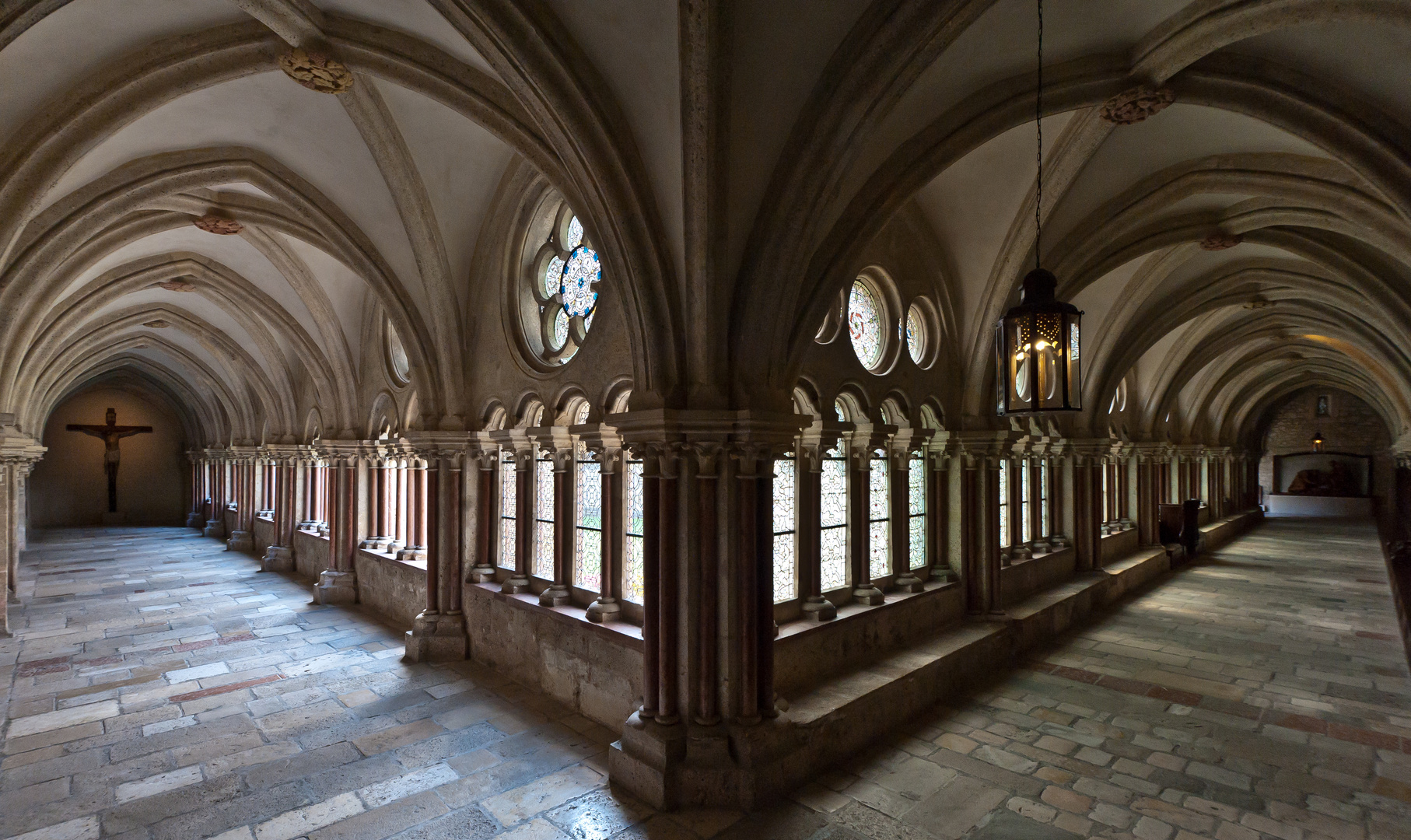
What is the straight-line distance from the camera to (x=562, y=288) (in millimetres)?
6516

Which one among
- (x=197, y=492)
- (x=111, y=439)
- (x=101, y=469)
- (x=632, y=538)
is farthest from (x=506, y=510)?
(x=101, y=469)

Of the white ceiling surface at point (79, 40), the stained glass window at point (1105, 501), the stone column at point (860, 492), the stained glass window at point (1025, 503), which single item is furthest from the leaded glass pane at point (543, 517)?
the stained glass window at point (1105, 501)

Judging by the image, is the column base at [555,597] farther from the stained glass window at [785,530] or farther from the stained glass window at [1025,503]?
the stained glass window at [1025,503]

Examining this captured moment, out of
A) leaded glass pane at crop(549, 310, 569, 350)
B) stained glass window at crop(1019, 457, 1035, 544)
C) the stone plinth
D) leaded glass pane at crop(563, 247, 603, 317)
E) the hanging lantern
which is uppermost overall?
leaded glass pane at crop(563, 247, 603, 317)

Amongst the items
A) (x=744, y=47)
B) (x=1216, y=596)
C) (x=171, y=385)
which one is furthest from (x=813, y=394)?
(x=171, y=385)

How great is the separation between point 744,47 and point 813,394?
2.81 meters

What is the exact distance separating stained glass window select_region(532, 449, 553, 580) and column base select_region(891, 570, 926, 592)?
3.29m

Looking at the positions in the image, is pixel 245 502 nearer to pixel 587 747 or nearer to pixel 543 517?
pixel 543 517

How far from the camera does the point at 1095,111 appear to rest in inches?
200

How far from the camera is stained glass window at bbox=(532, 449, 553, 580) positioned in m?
6.42

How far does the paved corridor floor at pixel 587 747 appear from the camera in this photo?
373 cm

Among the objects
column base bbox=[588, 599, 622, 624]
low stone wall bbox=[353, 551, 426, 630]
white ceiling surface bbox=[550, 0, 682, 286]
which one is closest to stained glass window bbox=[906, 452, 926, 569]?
column base bbox=[588, 599, 622, 624]

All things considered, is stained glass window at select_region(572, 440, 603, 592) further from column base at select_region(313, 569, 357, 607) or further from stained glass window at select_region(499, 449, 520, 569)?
column base at select_region(313, 569, 357, 607)

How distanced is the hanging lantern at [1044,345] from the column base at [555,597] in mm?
3997
